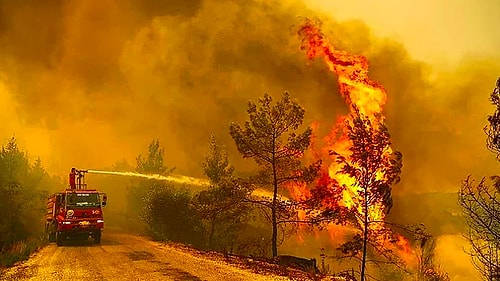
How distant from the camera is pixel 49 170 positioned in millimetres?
68750

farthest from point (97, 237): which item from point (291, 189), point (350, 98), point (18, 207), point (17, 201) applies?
point (350, 98)

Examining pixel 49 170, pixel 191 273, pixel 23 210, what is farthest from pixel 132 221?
pixel 191 273

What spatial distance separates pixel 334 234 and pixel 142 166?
20.8 meters

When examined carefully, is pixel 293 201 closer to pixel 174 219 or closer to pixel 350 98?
pixel 350 98

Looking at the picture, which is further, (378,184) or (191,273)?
(378,184)

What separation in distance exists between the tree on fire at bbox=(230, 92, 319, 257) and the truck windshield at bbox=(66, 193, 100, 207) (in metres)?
8.80

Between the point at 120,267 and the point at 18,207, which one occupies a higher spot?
the point at 18,207

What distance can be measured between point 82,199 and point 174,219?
1036 centimetres

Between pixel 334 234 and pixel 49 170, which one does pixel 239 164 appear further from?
pixel 49 170

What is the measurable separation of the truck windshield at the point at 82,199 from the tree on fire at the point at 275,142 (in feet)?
28.9

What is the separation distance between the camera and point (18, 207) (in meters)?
32.4

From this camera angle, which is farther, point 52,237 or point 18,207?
point 18,207

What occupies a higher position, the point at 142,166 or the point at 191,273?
the point at 142,166

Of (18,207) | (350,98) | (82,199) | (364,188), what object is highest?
(350,98)
